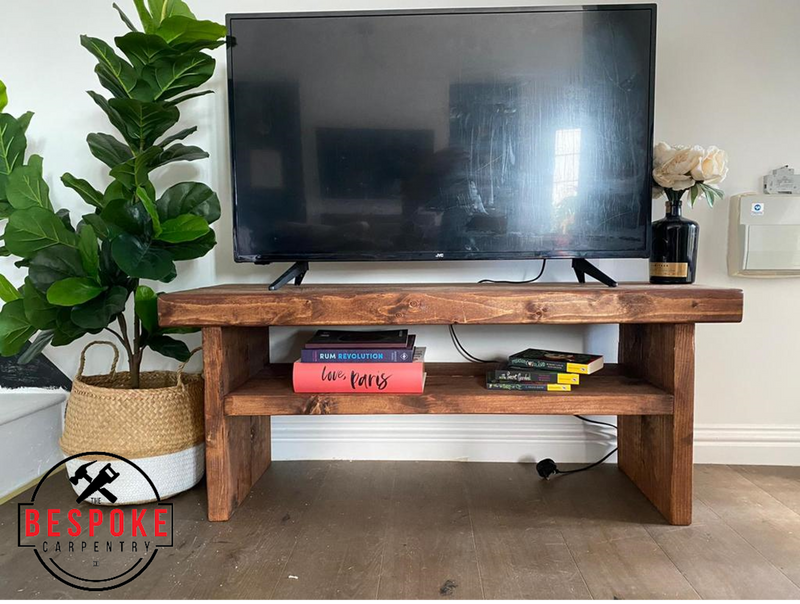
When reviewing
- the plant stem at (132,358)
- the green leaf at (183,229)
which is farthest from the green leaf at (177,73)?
the plant stem at (132,358)

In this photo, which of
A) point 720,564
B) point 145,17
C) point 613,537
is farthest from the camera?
point 145,17

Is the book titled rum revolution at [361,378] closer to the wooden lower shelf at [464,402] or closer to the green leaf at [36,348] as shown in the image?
the wooden lower shelf at [464,402]

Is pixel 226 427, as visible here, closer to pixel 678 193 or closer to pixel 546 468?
pixel 546 468

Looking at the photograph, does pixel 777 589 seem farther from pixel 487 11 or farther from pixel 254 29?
pixel 254 29

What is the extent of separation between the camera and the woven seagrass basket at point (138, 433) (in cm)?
128

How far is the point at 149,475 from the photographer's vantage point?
131 cm

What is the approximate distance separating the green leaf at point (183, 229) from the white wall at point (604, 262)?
41cm

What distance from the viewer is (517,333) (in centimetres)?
164

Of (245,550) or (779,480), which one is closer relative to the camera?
(245,550)

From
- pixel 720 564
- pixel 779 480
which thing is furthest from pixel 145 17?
pixel 779 480

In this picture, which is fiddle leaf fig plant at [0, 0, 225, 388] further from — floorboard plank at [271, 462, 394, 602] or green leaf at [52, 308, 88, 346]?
floorboard plank at [271, 462, 394, 602]

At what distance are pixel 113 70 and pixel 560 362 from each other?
4.14ft

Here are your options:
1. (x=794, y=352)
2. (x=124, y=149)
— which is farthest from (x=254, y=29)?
(x=794, y=352)

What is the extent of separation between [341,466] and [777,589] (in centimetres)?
106
